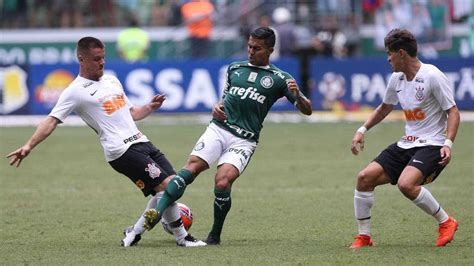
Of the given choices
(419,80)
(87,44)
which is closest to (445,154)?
(419,80)

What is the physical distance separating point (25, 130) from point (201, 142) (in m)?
14.6

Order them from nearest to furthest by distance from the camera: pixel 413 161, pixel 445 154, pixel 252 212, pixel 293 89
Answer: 1. pixel 445 154
2. pixel 413 161
3. pixel 293 89
4. pixel 252 212

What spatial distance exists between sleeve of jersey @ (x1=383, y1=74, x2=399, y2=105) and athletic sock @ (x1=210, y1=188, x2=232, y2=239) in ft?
5.73

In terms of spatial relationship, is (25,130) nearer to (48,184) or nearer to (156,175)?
(48,184)

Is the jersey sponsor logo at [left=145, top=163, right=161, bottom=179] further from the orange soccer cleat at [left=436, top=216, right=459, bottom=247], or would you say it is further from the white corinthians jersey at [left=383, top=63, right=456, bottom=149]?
the orange soccer cleat at [left=436, top=216, right=459, bottom=247]

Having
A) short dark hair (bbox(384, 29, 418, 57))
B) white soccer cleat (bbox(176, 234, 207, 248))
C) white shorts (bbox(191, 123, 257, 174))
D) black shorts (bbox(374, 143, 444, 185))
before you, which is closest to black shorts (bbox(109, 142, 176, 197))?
white shorts (bbox(191, 123, 257, 174))

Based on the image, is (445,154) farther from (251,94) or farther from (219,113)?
(219,113)

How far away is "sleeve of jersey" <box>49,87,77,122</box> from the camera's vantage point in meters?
10.3

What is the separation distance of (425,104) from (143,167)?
8.89 ft

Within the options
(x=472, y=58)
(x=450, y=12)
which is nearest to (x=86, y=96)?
(x=472, y=58)

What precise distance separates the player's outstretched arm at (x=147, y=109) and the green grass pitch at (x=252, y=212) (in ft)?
4.05

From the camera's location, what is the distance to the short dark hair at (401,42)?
32.8 ft

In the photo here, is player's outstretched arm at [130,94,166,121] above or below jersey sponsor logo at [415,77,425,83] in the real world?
below

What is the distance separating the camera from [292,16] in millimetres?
33406
